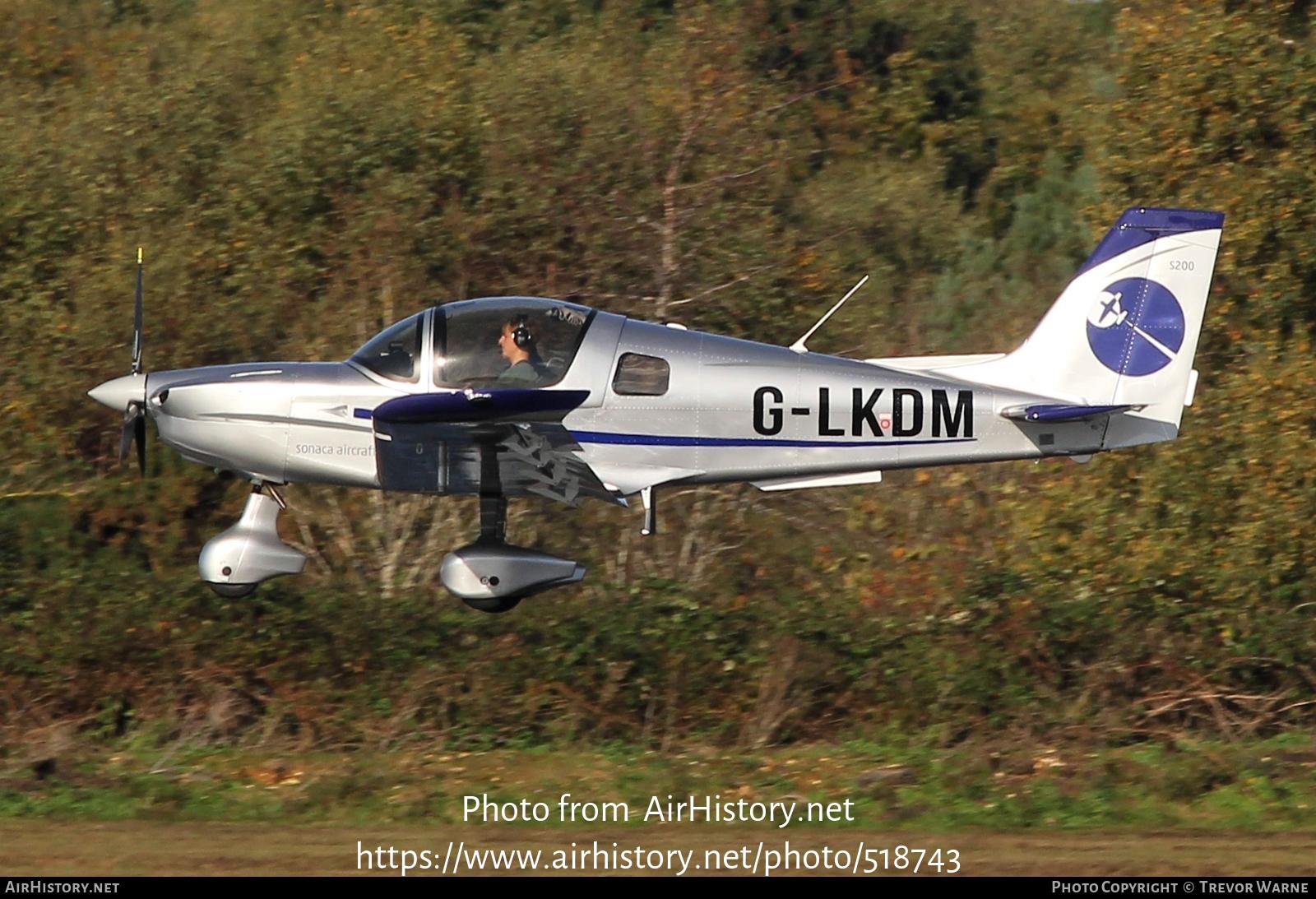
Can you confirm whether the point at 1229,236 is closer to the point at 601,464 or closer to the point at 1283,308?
the point at 1283,308

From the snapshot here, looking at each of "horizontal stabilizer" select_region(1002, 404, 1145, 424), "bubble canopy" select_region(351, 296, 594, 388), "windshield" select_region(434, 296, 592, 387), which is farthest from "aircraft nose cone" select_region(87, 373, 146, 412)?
"horizontal stabilizer" select_region(1002, 404, 1145, 424)

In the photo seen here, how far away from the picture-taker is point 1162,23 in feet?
53.9

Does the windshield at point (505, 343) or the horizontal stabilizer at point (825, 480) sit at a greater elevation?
the windshield at point (505, 343)

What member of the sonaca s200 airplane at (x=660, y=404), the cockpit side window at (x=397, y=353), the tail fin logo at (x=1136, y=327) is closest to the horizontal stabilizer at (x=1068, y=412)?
the sonaca s200 airplane at (x=660, y=404)

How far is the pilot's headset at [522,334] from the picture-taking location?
411 inches

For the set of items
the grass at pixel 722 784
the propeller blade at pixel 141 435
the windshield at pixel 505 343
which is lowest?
the grass at pixel 722 784

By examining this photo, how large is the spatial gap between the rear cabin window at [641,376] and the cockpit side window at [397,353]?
1.18m

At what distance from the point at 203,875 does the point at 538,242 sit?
306 inches

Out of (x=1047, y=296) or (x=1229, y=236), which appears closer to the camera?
(x=1229, y=236)

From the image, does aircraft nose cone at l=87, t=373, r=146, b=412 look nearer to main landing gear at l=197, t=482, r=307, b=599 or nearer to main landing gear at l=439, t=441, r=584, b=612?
main landing gear at l=197, t=482, r=307, b=599

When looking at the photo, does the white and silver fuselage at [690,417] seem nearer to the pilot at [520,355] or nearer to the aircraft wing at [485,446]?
the aircraft wing at [485,446]

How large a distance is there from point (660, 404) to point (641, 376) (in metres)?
0.20

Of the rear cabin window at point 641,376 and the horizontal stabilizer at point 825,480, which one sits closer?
the rear cabin window at point 641,376

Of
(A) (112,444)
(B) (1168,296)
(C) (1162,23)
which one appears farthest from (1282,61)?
(A) (112,444)
